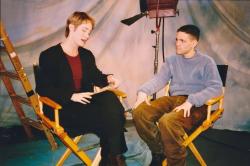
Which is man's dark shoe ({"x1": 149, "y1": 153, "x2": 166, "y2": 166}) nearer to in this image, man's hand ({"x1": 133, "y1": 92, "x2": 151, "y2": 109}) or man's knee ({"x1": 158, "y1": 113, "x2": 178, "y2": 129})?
man's knee ({"x1": 158, "y1": 113, "x2": 178, "y2": 129})

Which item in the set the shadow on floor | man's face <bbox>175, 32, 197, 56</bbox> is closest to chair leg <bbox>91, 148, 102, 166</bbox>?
the shadow on floor

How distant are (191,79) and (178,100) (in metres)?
0.23

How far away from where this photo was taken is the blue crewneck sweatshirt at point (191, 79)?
111 inches

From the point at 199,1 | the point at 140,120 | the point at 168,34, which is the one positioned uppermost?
the point at 199,1

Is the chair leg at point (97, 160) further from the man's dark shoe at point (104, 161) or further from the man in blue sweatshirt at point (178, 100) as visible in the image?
the man in blue sweatshirt at point (178, 100)

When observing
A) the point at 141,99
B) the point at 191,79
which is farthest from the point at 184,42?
the point at 141,99

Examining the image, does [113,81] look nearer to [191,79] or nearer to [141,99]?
[141,99]

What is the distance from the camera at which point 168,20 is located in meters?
4.00

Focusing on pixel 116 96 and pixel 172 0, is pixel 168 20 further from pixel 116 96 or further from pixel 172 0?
pixel 116 96

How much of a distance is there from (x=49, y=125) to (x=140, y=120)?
0.77 meters

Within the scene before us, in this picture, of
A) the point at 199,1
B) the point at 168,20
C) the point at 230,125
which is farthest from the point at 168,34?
the point at 230,125

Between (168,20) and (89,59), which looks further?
(168,20)

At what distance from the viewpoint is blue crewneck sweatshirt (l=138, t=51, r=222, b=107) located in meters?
2.81

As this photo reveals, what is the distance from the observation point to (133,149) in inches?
135
